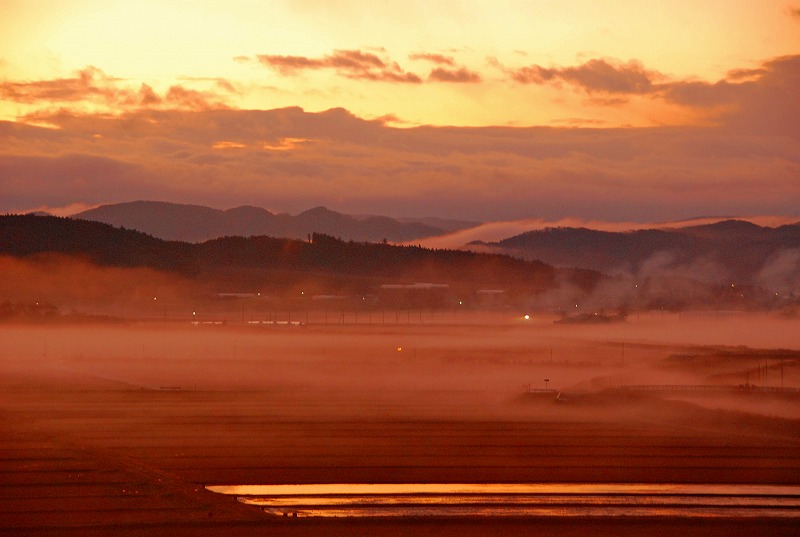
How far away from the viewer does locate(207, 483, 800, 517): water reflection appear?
17.6 metres

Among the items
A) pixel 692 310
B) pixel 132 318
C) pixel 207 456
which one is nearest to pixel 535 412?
pixel 207 456

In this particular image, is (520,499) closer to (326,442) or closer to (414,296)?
(326,442)

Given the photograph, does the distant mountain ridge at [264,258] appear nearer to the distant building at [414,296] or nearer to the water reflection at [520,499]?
the distant building at [414,296]

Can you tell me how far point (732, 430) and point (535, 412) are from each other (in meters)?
6.04

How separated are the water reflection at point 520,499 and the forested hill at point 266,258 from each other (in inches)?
3068

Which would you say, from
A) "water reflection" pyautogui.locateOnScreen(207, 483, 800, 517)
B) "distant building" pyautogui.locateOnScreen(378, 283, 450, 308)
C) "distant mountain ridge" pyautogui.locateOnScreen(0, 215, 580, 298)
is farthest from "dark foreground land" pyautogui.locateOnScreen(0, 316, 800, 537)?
"distant mountain ridge" pyautogui.locateOnScreen(0, 215, 580, 298)

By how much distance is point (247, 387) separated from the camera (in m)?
36.1

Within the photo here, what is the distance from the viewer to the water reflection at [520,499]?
17625 mm

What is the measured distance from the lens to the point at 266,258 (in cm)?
10962

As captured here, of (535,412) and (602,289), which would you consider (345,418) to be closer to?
(535,412)

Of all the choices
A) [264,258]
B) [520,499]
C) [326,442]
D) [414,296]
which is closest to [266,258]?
[264,258]

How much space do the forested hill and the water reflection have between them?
77.9 meters

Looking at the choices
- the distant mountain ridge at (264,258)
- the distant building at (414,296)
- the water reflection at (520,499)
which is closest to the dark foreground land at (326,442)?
the water reflection at (520,499)

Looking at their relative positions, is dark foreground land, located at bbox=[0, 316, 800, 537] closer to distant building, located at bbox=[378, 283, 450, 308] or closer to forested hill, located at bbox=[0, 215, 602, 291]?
distant building, located at bbox=[378, 283, 450, 308]
